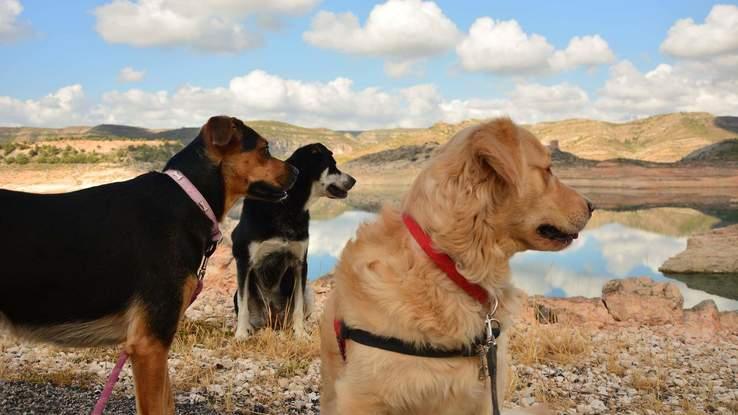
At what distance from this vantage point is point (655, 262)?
21891mm

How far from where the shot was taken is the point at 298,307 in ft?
28.7

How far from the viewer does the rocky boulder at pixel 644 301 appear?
35.5 ft

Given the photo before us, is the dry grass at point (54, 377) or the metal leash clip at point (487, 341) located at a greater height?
the metal leash clip at point (487, 341)

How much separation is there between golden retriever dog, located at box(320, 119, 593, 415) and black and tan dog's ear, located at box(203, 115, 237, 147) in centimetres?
218

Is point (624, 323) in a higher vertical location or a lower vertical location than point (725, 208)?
higher

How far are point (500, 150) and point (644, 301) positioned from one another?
925cm

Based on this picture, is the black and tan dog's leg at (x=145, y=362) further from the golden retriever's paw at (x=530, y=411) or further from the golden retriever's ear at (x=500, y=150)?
the golden retriever's ear at (x=500, y=150)

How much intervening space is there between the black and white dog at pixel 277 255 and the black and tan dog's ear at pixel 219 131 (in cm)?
351

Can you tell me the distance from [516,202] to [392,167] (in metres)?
79.8

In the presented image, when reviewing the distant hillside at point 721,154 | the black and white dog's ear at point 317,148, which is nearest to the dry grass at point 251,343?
the black and white dog's ear at point 317,148

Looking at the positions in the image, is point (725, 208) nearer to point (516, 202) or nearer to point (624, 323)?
point (624, 323)

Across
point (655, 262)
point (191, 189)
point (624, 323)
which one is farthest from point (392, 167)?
point (191, 189)

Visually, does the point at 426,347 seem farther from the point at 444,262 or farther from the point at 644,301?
the point at 644,301

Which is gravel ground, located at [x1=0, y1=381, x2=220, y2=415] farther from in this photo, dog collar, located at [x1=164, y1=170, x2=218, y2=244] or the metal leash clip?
the metal leash clip
